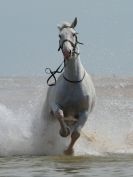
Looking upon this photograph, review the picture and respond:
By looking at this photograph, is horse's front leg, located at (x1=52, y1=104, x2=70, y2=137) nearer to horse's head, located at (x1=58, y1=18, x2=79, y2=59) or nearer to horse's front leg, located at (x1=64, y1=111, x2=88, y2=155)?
horse's front leg, located at (x1=64, y1=111, x2=88, y2=155)

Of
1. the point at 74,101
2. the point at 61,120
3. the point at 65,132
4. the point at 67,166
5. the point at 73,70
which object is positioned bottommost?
the point at 67,166

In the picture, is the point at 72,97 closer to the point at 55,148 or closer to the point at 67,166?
the point at 55,148

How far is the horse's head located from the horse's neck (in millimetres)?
220

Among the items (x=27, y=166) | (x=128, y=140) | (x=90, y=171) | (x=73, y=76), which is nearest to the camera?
(x=90, y=171)

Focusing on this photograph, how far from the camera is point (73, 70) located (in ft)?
38.7

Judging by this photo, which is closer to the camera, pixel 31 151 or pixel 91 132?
pixel 31 151

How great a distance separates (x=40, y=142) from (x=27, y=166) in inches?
100

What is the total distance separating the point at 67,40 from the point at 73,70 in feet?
2.16

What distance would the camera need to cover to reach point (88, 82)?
11.9 m

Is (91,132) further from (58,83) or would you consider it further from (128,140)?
(58,83)

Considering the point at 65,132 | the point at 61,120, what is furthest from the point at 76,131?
the point at 61,120

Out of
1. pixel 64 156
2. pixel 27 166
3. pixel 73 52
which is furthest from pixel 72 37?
pixel 27 166

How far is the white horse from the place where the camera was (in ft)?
38.2

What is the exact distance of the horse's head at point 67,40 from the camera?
11.2m
